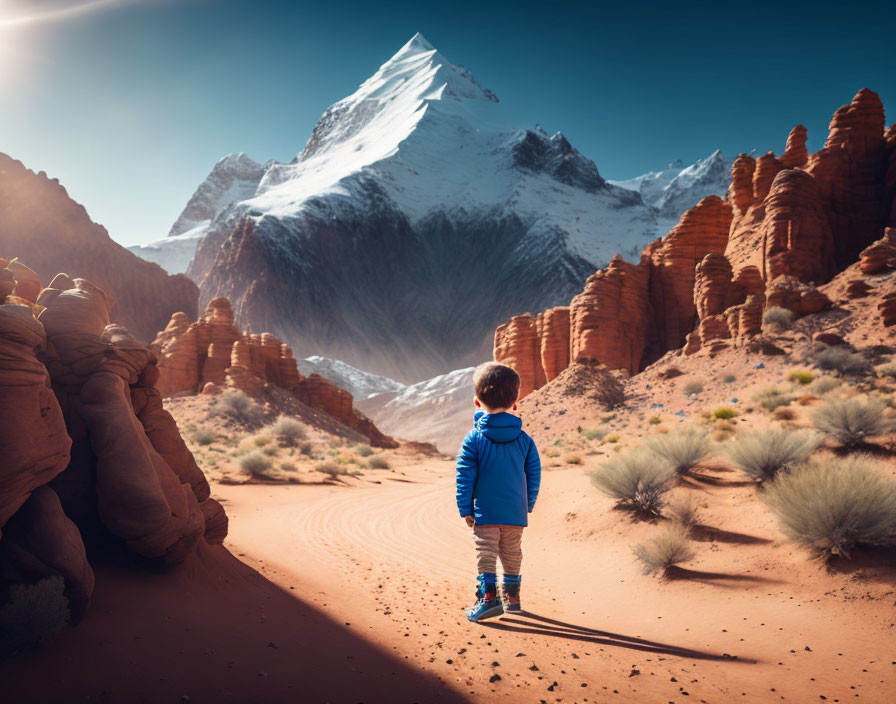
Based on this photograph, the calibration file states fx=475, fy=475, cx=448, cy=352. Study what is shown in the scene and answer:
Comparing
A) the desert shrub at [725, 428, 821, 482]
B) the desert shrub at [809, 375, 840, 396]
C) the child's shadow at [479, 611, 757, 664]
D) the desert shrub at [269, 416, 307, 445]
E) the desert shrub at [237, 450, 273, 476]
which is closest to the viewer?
the child's shadow at [479, 611, 757, 664]

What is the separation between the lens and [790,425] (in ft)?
36.7

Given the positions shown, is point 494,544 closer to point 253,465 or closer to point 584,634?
point 584,634

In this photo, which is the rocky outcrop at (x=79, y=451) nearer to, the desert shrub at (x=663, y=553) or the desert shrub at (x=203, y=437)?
the desert shrub at (x=663, y=553)

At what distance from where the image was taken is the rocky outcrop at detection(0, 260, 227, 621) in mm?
2730

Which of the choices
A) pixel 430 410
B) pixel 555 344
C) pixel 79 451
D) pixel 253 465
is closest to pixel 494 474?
pixel 79 451

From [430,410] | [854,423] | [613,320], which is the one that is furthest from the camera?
[430,410]

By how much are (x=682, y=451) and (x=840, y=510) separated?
13.9 feet

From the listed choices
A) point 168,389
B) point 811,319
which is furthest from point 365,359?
point 811,319

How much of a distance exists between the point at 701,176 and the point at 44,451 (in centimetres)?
22718

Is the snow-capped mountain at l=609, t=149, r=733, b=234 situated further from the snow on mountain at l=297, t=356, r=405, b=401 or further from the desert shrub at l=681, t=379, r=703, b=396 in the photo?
the desert shrub at l=681, t=379, r=703, b=396

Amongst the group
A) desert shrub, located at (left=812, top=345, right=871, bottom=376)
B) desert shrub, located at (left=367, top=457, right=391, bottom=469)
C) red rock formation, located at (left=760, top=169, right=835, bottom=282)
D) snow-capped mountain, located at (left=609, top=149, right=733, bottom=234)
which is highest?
snow-capped mountain, located at (left=609, top=149, right=733, bottom=234)

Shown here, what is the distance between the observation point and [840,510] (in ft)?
16.1

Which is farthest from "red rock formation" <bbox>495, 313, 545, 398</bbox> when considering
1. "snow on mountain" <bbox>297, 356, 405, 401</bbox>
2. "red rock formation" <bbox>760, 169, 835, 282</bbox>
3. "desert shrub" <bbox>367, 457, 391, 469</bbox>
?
Result: "snow on mountain" <bbox>297, 356, 405, 401</bbox>

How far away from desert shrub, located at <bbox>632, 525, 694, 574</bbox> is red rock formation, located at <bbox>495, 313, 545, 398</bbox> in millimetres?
30957
